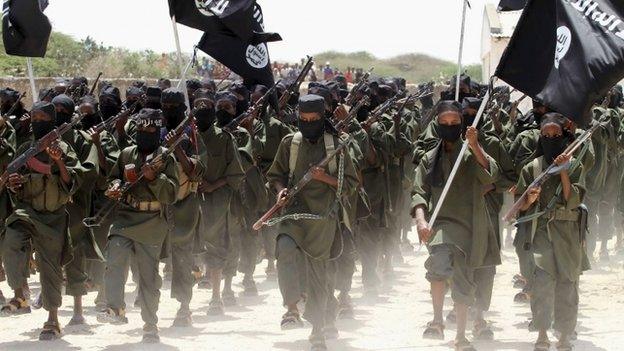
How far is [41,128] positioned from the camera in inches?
392

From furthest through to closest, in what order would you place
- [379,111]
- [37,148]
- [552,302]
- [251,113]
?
[379,111], [251,113], [37,148], [552,302]

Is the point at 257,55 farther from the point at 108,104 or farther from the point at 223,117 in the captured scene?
the point at 108,104

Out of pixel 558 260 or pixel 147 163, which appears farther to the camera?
pixel 147 163

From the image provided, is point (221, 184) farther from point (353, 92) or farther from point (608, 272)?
point (608, 272)

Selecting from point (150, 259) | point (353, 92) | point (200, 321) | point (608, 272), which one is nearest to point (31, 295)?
point (200, 321)

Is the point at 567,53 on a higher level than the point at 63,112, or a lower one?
higher

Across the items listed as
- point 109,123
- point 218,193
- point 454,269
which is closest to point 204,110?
point 218,193

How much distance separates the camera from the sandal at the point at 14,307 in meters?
11.0

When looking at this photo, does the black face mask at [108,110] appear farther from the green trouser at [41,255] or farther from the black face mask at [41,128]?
the green trouser at [41,255]

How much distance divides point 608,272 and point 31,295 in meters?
6.80

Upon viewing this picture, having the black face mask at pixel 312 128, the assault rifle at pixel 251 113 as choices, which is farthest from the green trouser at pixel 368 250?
the black face mask at pixel 312 128

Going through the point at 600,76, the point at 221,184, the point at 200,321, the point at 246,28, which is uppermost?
the point at 246,28

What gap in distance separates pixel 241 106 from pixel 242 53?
614 mm

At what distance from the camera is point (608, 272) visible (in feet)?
48.3
